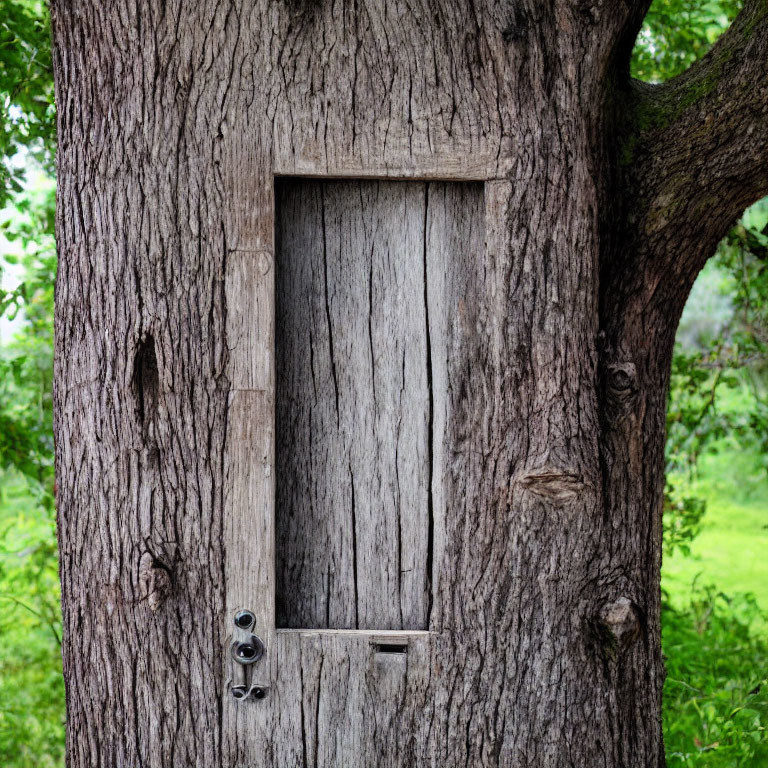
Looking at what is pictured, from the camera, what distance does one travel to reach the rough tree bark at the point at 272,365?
8.11 ft

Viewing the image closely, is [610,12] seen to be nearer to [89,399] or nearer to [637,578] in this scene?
[637,578]

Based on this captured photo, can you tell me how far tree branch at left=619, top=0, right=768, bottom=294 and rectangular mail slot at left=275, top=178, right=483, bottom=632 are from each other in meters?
0.54

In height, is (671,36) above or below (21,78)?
above

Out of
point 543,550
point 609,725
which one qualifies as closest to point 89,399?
point 543,550

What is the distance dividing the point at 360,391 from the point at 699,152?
124cm

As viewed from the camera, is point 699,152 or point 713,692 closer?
point 699,152

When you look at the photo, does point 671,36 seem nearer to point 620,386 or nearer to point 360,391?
point 620,386

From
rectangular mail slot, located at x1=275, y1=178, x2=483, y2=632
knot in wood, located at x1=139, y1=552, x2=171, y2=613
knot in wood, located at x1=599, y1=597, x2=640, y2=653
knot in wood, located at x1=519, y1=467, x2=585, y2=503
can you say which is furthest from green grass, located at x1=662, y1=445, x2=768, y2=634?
knot in wood, located at x1=139, y1=552, x2=171, y2=613

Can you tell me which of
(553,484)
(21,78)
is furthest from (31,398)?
(553,484)

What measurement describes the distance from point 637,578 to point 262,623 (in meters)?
1.13

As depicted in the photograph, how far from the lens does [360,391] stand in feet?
8.56

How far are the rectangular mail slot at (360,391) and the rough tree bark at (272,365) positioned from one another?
4.2 inches

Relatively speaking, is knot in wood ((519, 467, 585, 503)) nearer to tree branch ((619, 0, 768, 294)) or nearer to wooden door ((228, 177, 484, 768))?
wooden door ((228, 177, 484, 768))

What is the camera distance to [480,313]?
2.54 m
